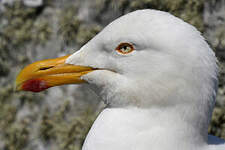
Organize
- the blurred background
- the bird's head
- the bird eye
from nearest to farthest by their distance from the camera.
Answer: the bird's head
the bird eye
the blurred background

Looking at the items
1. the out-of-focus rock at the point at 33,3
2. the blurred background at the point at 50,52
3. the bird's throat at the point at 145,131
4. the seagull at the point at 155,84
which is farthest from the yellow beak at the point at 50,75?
the out-of-focus rock at the point at 33,3

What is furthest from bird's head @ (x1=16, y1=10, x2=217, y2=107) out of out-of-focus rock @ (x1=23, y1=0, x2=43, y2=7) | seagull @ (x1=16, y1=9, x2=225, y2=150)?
out-of-focus rock @ (x1=23, y1=0, x2=43, y2=7)

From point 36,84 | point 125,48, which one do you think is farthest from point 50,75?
point 125,48

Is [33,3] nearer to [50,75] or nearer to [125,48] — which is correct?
[50,75]

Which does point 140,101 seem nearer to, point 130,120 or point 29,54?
point 130,120

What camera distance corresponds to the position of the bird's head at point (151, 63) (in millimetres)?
1489

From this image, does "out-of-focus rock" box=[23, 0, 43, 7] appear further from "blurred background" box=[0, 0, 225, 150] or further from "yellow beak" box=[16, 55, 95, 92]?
"yellow beak" box=[16, 55, 95, 92]

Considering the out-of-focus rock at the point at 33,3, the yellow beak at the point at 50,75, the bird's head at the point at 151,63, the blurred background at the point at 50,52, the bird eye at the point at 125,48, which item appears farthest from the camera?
the out-of-focus rock at the point at 33,3

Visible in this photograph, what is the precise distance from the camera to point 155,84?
59.9 inches

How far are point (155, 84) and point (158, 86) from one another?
0.6 inches

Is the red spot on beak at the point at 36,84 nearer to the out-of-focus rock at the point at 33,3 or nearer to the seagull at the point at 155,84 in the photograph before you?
the seagull at the point at 155,84

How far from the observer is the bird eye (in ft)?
5.22

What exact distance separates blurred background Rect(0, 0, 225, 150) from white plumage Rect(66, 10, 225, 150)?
1.83 meters

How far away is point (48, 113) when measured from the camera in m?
3.80
